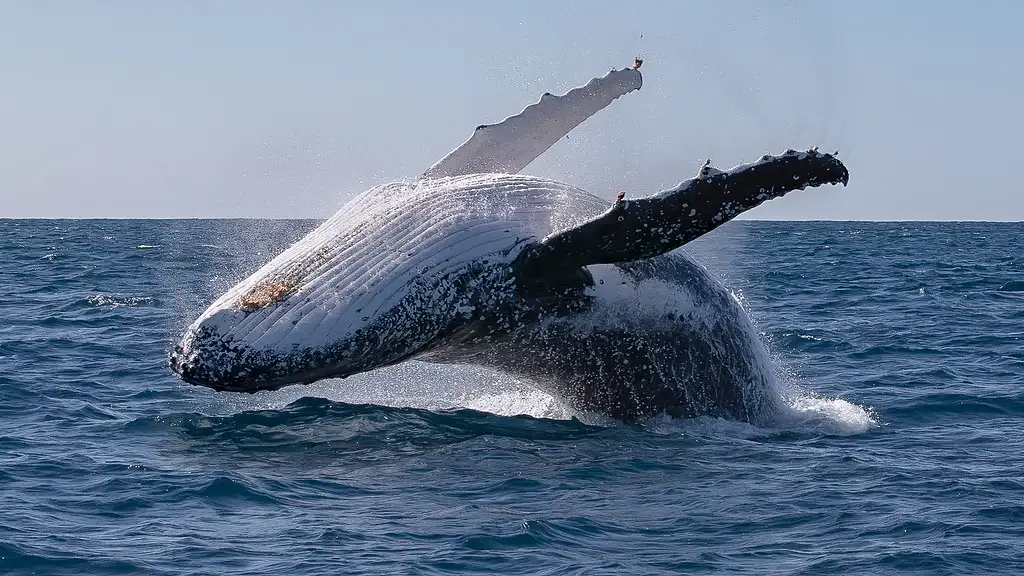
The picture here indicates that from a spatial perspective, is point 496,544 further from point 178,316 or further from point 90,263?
point 90,263

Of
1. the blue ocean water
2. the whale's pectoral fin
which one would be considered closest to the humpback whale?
the whale's pectoral fin

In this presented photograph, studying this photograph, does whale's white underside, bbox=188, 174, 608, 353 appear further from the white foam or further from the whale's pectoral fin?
the white foam

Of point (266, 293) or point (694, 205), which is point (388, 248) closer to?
point (266, 293)

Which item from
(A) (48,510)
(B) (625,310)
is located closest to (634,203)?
(B) (625,310)

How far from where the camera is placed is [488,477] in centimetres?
878

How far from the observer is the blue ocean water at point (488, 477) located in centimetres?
711

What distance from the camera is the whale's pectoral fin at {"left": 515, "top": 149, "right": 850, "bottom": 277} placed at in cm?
790

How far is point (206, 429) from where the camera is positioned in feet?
34.5

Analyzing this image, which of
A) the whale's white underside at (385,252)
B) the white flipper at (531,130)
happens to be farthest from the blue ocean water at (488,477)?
the white flipper at (531,130)

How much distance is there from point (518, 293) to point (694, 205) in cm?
156

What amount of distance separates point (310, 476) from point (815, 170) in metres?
4.00

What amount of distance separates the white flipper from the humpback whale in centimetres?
1

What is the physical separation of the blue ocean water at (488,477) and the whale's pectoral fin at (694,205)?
1.65 meters

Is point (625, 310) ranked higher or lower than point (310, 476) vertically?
higher
